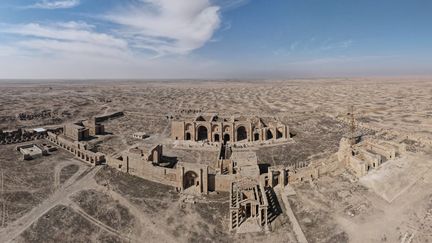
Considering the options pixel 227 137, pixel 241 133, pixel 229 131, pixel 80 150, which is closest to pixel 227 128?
pixel 229 131

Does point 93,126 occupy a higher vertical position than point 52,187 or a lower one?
higher

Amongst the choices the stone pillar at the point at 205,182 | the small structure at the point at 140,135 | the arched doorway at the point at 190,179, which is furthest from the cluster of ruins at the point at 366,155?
the small structure at the point at 140,135

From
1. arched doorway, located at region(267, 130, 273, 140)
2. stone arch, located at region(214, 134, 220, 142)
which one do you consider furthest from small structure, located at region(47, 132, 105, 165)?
arched doorway, located at region(267, 130, 273, 140)

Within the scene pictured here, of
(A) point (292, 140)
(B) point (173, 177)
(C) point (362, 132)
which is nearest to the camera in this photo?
(B) point (173, 177)

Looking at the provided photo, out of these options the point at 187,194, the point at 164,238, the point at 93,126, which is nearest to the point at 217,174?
the point at 187,194

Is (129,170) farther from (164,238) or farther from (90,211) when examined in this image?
(164,238)

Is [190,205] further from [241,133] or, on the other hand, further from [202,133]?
[241,133]

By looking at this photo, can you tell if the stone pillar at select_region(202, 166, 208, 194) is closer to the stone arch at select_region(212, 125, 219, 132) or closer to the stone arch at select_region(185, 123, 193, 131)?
the stone arch at select_region(212, 125, 219, 132)
